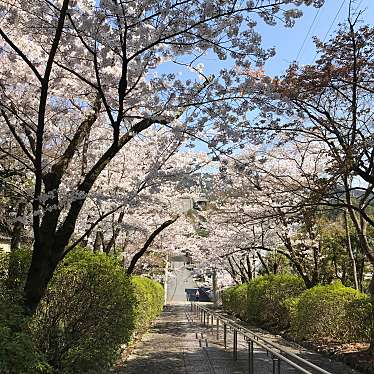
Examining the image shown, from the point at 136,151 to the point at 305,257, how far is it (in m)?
9.19

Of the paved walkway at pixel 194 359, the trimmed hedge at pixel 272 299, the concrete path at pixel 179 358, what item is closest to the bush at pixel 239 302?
the trimmed hedge at pixel 272 299

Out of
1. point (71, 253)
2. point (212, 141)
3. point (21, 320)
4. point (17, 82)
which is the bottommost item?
point (21, 320)

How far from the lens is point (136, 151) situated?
11508mm

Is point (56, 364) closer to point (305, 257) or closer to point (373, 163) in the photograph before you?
point (373, 163)

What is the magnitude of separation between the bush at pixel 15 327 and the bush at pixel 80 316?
1.49ft

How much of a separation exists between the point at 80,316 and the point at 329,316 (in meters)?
7.74

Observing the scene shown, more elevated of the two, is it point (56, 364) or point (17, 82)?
point (17, 82)

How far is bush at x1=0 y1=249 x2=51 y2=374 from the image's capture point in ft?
10.2

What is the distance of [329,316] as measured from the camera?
11719 millimetres

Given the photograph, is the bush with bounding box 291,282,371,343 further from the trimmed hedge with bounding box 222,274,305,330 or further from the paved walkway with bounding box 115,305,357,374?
the trimmed hedge with bounding box 222,274,305,330

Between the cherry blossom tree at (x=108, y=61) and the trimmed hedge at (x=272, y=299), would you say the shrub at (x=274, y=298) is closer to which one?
the trimmed hedge at (x=272, y=299)

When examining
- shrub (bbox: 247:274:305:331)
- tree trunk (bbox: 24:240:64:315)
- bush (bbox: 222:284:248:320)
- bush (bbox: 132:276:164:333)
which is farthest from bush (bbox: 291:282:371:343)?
bush (bbox: 222:284:248:320)

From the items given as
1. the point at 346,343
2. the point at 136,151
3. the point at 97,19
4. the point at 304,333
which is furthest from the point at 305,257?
the point at 97,19

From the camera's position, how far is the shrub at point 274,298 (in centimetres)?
1599
